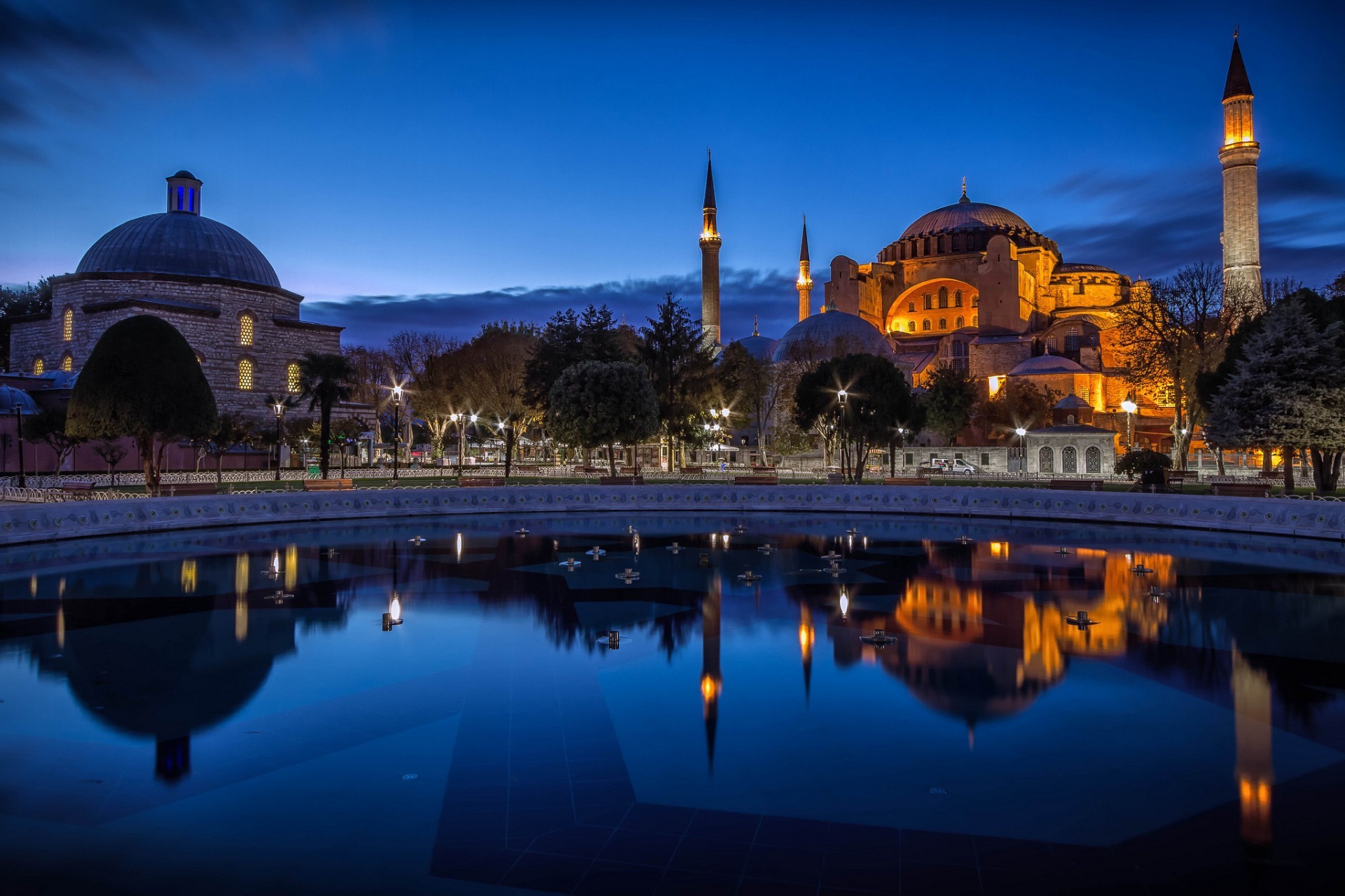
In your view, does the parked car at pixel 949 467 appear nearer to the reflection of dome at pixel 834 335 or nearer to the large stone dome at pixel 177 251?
the reflection of dome at pixel 834 335

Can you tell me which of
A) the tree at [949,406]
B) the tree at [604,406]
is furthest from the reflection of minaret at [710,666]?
the tree at [949,406]

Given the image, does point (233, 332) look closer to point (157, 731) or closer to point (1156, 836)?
point (157, 731)

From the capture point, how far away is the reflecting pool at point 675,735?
4164 millimetres

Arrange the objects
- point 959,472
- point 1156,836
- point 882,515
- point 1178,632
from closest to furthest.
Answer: point 1156,836 < point 1178,632 < point 882,515 < point 959,472

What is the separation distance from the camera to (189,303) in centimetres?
5025

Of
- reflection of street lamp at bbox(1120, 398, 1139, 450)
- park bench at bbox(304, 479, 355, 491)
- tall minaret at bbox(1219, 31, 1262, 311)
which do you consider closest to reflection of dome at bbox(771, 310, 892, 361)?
reflection of street lamp at bbox(1120, 398, 1139, 450)

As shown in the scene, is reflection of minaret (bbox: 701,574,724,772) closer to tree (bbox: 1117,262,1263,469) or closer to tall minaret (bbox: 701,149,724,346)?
tree (bbox: 1117,262,1263,469)

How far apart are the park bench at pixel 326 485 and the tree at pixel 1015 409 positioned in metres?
38.0

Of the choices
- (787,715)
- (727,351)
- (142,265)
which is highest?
(142,265)

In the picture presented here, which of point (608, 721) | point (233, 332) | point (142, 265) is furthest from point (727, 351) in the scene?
point (608, 721)

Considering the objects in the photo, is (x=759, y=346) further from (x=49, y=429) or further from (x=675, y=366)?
(x=49, y=429)

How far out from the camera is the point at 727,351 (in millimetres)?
47719

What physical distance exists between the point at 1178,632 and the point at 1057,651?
6.09 feet

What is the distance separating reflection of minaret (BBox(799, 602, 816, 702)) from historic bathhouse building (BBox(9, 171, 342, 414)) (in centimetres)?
4716
